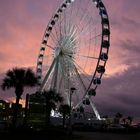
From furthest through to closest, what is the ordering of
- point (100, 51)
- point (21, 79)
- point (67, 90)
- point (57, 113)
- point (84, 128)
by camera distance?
point (57, 113)
point (84, 128)
point (67, 90)
point (100, 51)
point (21, 79)

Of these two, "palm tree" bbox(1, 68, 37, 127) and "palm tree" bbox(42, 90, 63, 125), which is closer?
"palm tree" bbox(1, 68, 37, 127)

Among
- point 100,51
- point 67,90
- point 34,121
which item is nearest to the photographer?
point 34,121

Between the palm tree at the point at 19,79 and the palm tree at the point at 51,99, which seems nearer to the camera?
the palm tree at the point at 19,79

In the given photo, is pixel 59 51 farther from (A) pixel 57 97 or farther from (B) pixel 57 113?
(B) pixel 57 113

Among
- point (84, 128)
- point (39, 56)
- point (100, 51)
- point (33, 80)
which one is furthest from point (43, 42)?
point (84, 128)

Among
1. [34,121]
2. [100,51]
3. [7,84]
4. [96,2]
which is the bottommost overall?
[34,121]

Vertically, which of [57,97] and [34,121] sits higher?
[57,97]

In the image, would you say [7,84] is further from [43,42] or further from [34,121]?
[43,42]

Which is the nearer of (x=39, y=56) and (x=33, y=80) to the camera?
(x=33, y=80)

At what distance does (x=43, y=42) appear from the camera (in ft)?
259

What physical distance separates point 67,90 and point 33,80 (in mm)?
14890

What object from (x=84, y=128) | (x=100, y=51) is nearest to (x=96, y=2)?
(x=100, y=51)

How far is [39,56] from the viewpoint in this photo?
79.7 metres

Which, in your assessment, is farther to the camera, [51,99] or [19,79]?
[51,99]
